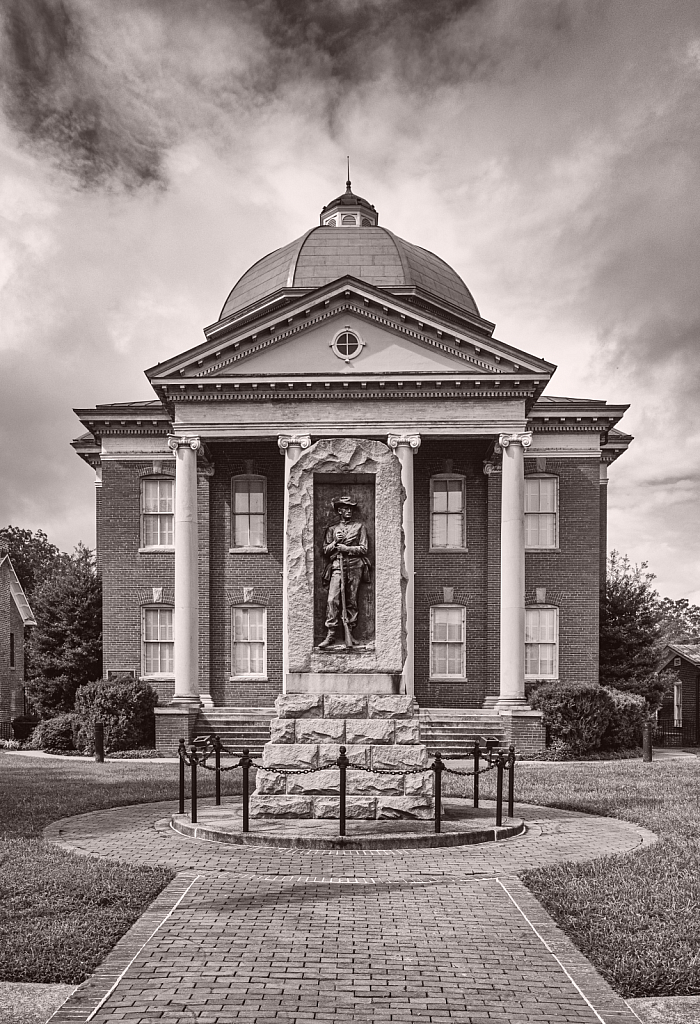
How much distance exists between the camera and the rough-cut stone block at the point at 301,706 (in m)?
13.3

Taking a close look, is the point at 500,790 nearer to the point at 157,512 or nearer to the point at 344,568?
the point at 344,568

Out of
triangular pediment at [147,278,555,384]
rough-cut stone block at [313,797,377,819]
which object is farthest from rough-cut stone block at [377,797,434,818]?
triangular pediment at [147,278,555,384]

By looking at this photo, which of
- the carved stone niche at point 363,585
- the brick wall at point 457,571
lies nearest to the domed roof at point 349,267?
the brick wall at point 457,571

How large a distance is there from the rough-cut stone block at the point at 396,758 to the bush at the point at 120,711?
1624 centimetres

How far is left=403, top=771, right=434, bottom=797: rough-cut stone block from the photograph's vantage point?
42.3ft

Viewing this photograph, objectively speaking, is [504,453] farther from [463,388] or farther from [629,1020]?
[629,1020]

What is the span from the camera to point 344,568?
540 inches

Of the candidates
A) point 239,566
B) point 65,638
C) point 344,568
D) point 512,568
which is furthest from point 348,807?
point 65,638

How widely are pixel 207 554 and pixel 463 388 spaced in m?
9.83

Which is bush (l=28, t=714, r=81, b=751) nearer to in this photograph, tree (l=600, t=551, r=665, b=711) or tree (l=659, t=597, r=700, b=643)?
tree (l=600, t=551, r=665, b=711)

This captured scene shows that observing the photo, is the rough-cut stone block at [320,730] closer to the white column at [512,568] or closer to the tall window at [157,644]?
the white column at [512,568]

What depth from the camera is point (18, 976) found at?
6.92m

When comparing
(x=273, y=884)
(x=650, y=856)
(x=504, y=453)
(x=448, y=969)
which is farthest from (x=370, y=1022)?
(x=504, y=453)

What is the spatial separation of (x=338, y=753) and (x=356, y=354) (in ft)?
60.0
